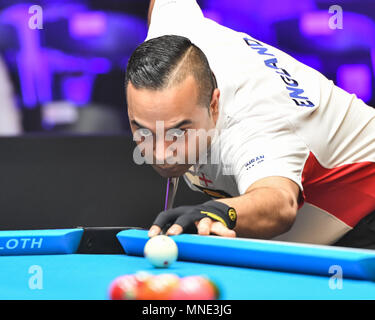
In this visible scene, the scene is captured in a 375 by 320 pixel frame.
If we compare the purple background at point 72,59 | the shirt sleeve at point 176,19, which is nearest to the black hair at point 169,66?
the shirt sleeve at point 176,19

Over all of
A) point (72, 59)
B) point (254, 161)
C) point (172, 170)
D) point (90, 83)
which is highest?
point (254, 161)

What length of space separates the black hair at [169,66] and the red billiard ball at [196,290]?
1.27 m

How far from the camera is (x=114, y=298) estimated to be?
155 cm

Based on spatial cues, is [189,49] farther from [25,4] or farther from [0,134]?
[25,4]

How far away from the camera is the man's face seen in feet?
8.74

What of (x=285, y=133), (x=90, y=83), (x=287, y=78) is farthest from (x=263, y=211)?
(x=90, y=83)

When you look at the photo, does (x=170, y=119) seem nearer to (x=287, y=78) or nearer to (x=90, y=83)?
(x=287, y=78)

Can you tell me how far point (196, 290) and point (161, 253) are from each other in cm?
53

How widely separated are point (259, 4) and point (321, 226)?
2.47 meters

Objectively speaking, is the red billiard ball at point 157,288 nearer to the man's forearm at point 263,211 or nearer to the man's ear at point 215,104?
the man's forearm at point 263,211

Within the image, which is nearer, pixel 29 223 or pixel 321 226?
pixel 321 226

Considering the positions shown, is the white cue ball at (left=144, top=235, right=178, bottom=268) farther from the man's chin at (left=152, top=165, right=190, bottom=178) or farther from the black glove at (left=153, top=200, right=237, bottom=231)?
the man's chin at (left=152, top=165, right=190, bottom=178)

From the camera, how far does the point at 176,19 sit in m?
3.43
